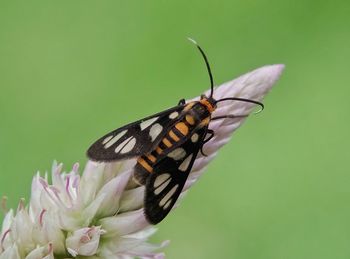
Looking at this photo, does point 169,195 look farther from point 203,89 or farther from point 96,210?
point 203,89

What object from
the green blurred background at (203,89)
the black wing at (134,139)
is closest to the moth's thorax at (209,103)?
the black wing at (134,139)

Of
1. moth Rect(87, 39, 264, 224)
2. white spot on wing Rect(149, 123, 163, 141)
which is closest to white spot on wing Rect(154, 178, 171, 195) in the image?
moth Rect(87, 39, 264, 224)

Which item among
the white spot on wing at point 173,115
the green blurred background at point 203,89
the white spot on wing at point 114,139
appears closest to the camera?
the white spot on wing at point 114,139

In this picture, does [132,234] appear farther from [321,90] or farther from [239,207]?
[321,90]

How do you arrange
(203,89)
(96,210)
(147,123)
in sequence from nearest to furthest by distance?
(96,210) < (147,123) < (203,89)

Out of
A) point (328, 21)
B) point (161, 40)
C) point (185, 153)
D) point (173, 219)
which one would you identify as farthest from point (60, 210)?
point (328, 21)

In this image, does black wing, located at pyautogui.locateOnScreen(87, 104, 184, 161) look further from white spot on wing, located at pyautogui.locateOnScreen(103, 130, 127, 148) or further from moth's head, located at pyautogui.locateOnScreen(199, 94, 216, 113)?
moth's head, located at pyautogui.locateOnScreen(199, 94, 216, 113)

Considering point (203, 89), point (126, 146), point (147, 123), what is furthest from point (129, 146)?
point (203, 89)

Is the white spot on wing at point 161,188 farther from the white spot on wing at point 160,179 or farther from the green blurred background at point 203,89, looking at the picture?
the green blurred background at point 203,89
